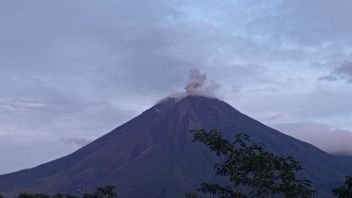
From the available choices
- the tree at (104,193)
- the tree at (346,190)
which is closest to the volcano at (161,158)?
the tree at (104,193)

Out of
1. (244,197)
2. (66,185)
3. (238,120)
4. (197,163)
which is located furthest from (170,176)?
(244,197)

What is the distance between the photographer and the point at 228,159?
1483cm

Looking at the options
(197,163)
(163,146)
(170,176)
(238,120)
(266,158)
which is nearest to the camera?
(266,158)

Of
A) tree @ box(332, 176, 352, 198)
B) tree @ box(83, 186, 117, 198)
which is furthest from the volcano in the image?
tree @ box(332, 176, 352, 198)

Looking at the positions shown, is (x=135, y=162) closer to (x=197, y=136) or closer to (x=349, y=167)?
(x=349, y=167)

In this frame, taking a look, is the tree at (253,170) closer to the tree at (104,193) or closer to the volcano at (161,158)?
the tree at (104,193)

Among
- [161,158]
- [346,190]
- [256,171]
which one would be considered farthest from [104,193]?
[161,158]

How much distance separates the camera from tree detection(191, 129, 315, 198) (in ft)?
47.4

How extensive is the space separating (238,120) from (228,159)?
148 meters

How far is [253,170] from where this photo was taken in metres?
14.5

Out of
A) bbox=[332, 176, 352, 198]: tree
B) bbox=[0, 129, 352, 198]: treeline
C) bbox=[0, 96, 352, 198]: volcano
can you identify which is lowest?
bbox=[332, 176, 352, 198]: tree

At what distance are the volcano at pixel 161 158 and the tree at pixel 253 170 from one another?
9967cm

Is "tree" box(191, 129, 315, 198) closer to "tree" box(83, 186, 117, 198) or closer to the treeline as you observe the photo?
the treeline

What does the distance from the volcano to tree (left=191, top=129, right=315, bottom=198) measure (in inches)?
3924
